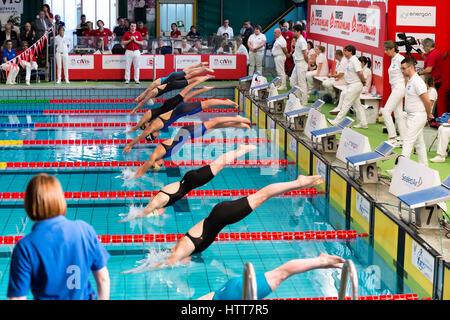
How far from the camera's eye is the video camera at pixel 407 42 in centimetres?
931

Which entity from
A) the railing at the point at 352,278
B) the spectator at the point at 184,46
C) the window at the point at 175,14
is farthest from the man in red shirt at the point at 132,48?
the railing at the point at 352,278

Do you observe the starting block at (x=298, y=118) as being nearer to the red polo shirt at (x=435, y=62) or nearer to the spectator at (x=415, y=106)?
the red polo shirt at (x=435, y=62)

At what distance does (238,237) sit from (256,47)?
353 inches

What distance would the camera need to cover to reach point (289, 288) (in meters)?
4.68

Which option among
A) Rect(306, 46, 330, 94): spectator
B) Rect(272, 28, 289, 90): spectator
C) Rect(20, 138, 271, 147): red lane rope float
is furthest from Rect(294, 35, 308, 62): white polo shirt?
Rect(20, 138, 271, 147): red lane rope float

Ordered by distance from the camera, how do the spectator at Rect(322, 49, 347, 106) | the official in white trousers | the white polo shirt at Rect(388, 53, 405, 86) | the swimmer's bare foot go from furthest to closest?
the spectator at Rect(322, 49, 347, 106) → the white polo shirt at Rect(388, 53, 405, 86) → the official in white trousers → the swimmer's bare foot

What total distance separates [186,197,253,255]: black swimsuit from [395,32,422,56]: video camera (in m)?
5.29

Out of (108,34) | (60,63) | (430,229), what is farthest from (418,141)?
(108,34)

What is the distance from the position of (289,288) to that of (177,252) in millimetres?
847

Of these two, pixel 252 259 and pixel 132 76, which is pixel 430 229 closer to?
pixel 252 259

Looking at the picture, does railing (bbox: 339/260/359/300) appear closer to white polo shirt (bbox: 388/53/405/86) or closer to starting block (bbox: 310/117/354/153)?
starting block (bbox: 310/117/354/153)

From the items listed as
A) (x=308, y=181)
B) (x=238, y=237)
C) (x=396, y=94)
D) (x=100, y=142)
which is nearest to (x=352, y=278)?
(x=308, y=181)

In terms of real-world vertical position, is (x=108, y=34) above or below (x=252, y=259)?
above

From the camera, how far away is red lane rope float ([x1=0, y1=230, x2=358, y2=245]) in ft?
18.0
